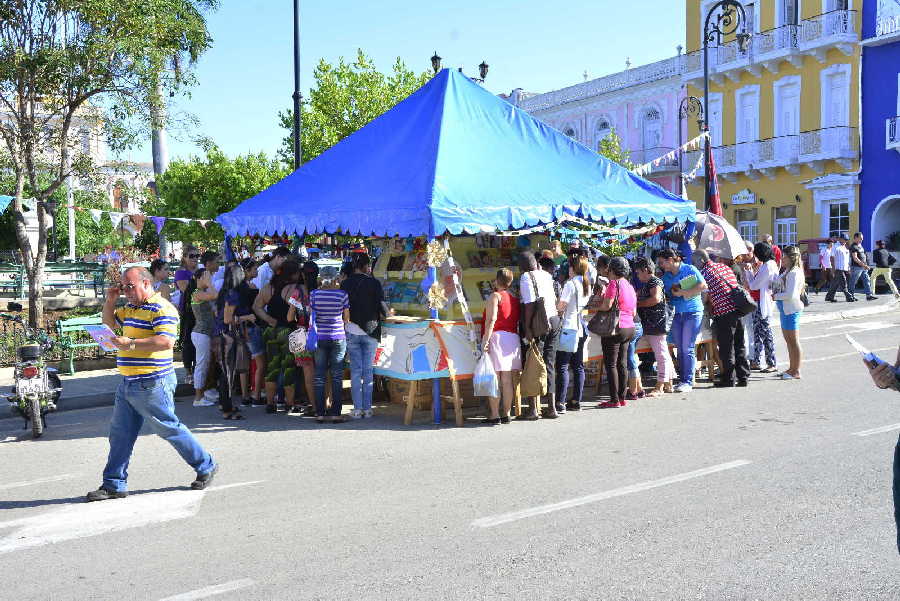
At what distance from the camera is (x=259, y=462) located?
25.9ft

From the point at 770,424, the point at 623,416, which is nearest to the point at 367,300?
the point at 623,416

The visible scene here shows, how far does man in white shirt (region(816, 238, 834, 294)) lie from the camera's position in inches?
988

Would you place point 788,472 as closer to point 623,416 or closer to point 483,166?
point 623,416

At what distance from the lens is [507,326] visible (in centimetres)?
939

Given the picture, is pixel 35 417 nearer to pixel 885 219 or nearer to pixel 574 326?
pixel 574 326

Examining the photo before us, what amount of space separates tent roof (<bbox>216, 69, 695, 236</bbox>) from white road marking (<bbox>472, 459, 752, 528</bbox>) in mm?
3709

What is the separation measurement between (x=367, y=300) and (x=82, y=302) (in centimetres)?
1250

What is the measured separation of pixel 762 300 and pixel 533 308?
4519mm

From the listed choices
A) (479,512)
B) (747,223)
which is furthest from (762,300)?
(747,223)

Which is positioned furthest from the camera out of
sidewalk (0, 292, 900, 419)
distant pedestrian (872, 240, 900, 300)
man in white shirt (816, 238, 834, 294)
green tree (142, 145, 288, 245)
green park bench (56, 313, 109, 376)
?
green tree (142, 145, 288, 245)

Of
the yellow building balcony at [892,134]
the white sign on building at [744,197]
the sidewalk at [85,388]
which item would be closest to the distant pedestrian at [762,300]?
the sidewalk at [85,388]

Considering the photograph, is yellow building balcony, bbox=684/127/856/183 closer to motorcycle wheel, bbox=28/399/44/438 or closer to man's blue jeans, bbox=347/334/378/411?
man's blue jeans, bbox=347/334/378/411

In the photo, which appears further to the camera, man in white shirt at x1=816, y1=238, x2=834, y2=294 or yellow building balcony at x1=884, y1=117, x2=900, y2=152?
yellow building balcony at x1=884, y1=117, x2=900, y2=152

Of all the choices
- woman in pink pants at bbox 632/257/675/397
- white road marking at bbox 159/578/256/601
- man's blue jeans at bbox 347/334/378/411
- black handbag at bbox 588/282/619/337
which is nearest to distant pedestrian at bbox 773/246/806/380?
woman in pink pants at bbox 632/257/675/397
